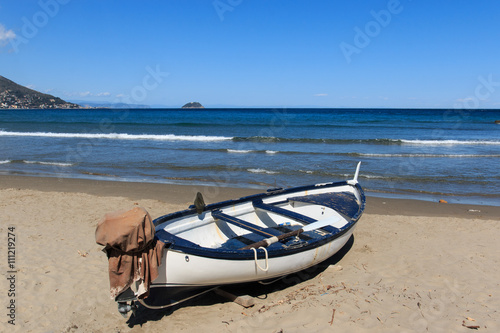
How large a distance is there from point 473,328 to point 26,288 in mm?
6185

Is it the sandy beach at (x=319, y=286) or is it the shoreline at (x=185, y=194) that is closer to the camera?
the sandy beach at (x=319, y=286)

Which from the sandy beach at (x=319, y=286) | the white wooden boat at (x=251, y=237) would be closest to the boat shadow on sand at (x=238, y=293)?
the sandy beach at (x=319, y=286)

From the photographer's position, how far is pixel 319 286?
17.7ft

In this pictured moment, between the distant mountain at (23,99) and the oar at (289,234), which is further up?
the distant mountain at (23,99)

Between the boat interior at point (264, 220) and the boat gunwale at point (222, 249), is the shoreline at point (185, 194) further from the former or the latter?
the boat gunwale at point (222, 249)

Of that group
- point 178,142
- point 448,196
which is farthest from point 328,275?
point 178,142

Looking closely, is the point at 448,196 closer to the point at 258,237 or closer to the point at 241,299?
the point at 258,237

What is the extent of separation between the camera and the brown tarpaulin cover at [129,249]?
3834 mm

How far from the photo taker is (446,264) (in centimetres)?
619

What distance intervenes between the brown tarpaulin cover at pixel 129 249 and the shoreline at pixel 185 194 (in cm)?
568

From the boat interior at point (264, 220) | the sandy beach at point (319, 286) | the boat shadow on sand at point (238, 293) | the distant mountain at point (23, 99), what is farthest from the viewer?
the distant mountain at point (23, 99)

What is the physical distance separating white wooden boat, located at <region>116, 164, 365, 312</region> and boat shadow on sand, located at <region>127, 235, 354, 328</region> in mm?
367

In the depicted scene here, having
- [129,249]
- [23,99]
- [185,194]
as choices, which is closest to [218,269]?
[129,249]

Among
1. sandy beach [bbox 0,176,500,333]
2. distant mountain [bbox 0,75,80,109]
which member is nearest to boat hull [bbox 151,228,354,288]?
sandy beach [bbox 0,176,500,333]
